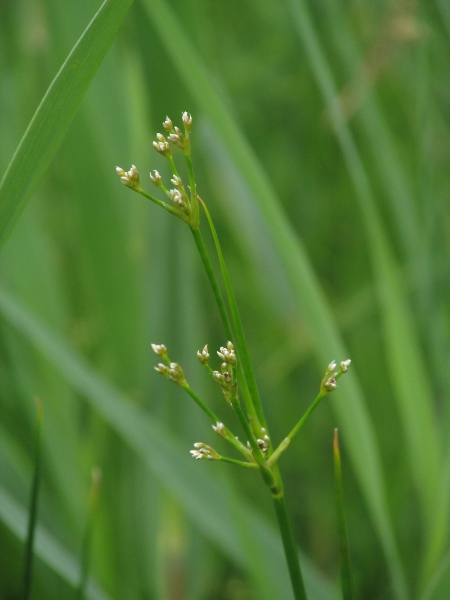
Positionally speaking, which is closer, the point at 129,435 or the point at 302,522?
the point at 129,435

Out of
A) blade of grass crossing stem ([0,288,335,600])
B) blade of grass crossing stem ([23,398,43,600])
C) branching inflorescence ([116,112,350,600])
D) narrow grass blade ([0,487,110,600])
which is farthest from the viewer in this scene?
blade of grass crossing stem ([0,288,335,600])

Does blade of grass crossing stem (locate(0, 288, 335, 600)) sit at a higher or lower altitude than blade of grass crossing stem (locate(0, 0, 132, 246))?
lower

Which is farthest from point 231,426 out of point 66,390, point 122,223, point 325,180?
point 325,180

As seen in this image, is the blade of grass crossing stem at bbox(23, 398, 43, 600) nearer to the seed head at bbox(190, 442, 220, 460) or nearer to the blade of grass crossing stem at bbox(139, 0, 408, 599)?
the seed head at bbox(190, 442, 220, 460)

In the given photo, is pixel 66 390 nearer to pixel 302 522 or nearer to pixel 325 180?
pixel 302 522

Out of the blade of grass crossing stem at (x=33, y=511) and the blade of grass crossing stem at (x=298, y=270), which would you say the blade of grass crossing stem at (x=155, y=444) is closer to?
the blade of grass crossing stem at (x=298, y=270)

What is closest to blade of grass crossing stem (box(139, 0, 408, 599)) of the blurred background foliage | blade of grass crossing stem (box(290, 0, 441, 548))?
the blurred background foliage

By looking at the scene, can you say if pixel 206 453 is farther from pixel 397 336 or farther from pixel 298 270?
pixel 397 336
